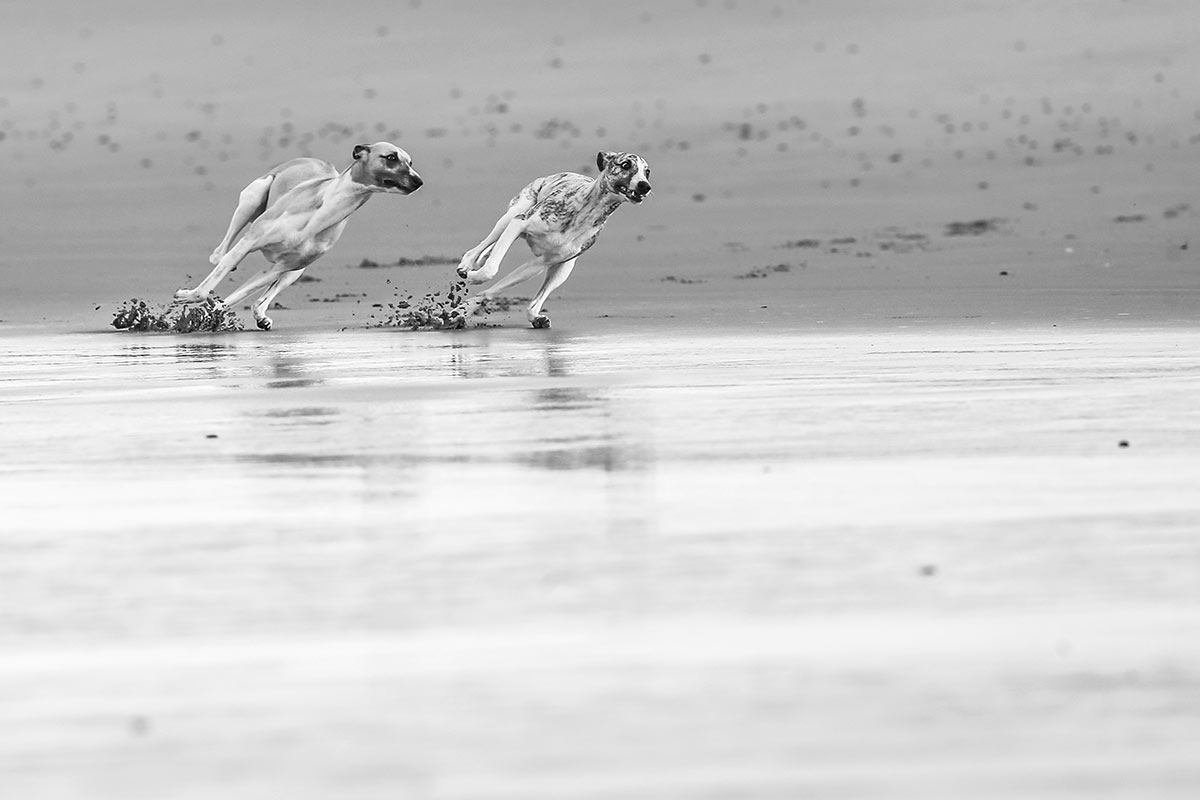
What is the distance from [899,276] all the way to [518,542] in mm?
22287

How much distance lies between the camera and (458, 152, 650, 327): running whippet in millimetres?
17891

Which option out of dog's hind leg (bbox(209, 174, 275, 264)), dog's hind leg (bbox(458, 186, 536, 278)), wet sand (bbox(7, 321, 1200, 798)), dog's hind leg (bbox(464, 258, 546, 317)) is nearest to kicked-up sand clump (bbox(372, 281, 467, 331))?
dog's hind leg (bbox(464, 258, 546, 317))

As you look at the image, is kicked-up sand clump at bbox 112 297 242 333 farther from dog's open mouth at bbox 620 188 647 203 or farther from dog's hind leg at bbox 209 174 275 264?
dog's open mouth at bbox 620 188 647 203

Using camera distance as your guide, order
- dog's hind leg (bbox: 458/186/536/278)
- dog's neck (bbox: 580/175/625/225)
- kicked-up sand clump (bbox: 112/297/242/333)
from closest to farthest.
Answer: dog's hind leg (bbox: 458/186/536/278)
dog's neck (bbox: 580/175/625/225)
kicked-up sand clump (bbox: 112/297/242/333)

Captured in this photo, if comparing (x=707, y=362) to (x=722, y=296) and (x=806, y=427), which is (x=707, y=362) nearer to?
(x=806, y=427)

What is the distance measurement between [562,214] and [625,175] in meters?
0.60

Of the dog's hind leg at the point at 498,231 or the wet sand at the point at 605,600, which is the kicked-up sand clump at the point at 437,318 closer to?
the dog's hind leg at the point at 498,231

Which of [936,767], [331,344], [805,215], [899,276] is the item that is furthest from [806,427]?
[805,215]

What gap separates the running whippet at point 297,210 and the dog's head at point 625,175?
1.52 metres

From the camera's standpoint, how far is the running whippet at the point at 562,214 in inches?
704

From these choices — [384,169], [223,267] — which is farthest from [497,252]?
[223,267]

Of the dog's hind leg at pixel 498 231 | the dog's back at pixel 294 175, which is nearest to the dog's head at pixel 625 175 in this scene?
the dog's hind leg at pixel 498 231

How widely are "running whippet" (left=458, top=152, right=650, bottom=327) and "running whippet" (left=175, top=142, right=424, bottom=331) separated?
91 cm

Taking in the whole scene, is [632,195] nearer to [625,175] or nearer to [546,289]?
[625,175]
